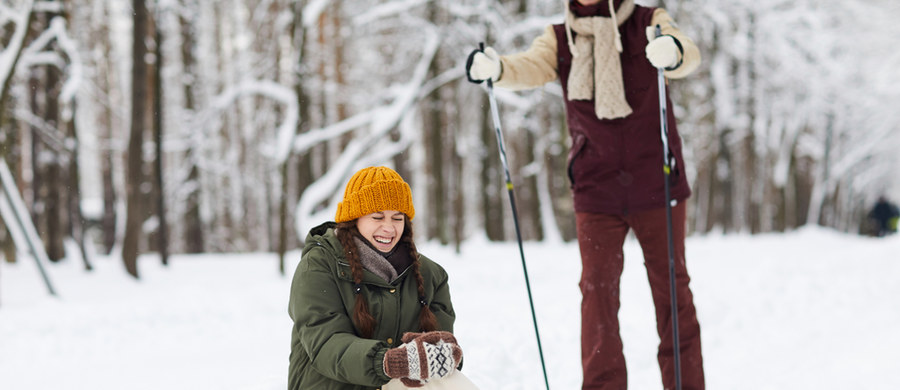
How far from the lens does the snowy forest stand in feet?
34.0

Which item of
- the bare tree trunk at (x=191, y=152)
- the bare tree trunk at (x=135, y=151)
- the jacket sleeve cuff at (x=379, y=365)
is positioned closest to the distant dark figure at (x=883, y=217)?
the bare tree trunk at (x=191, y=152)

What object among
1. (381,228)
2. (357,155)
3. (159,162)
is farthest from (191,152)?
(381,228)

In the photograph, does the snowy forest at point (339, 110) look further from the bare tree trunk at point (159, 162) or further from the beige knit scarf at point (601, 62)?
the beige knit scarf at point (601, 62)

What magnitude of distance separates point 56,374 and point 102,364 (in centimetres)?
33

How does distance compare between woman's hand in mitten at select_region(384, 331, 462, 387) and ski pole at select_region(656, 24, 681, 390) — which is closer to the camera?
woman's hand in mitten at select_region(384, 331, 462, 387)

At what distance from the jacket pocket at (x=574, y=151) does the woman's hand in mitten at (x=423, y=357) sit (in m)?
1.29

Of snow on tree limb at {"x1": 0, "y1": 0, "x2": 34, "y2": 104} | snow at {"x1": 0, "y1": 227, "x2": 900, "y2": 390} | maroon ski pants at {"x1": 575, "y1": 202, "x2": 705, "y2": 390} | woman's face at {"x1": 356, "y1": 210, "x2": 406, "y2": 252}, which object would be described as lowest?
snow at {"x1": 0, "y1": 227, "x2": 900, "y2": 390}

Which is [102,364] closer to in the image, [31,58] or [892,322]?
[892,322]

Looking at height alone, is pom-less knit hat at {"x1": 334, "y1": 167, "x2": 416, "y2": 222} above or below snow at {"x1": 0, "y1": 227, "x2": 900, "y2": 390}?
above

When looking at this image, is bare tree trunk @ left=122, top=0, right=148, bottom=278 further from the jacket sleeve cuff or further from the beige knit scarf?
the jacket sleeve cuff

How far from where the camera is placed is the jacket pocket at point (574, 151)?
3119mm

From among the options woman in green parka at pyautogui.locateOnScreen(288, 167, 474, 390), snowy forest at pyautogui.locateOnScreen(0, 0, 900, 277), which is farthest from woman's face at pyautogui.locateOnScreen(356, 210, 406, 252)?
snowy forest at pyautogui.locateOnScreen(0, 0, 900, 277)

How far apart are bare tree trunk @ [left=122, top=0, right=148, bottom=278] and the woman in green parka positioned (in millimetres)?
7939

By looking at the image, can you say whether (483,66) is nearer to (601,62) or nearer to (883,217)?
(601,62)
